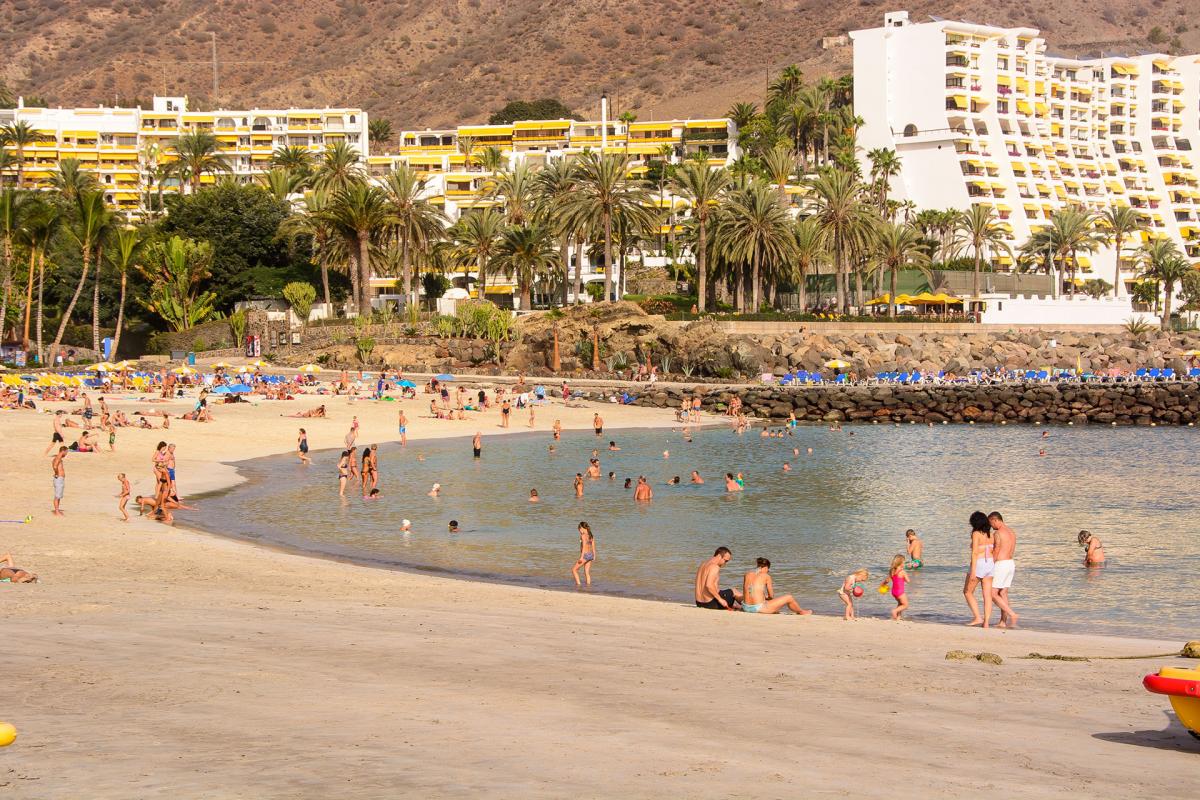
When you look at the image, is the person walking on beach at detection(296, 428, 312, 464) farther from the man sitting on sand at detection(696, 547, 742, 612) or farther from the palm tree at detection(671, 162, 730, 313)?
the palm tree at detection(671, 162, 730, 313)

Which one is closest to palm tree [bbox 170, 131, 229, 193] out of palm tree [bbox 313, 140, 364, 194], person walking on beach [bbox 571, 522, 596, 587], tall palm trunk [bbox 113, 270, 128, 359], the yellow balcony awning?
palm tree [bbox 313, 140, 364, 194]

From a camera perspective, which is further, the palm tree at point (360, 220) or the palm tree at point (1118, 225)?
the palm tree at point (1118, 225)

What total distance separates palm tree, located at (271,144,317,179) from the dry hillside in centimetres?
6026

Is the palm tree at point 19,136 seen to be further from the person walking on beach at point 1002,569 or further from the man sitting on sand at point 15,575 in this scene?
the person walking on beach at point 1002,569

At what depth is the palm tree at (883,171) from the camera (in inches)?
3851

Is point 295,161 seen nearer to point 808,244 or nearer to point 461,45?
point 808,244

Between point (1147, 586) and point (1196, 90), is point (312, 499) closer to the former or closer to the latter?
point (1147, 586)

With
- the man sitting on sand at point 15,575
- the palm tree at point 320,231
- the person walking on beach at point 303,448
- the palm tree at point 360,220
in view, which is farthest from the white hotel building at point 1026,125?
the man sitting on sand at point 15,575

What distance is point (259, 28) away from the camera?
187 meters

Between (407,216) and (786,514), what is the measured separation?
165 ft

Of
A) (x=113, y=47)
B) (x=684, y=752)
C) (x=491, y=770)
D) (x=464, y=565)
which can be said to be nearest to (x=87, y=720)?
(x=491, y=770)

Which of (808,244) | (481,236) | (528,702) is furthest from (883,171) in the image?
(528,702)

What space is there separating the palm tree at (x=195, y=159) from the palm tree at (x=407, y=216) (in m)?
36.6

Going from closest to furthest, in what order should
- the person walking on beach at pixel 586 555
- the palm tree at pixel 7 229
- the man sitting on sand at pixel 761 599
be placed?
the man sitting on sand at pixel 761 599 < the person walking on beach at pixel 586 555 < the palm tree at pixel 7 229
